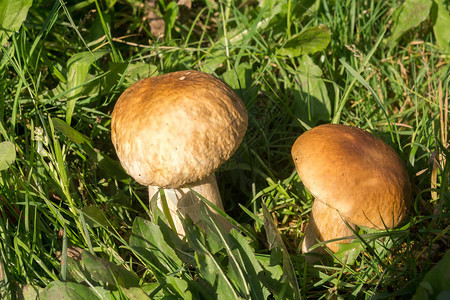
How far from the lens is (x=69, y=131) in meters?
2.12

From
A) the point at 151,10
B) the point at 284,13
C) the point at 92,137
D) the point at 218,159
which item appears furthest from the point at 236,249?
the point at 151,10

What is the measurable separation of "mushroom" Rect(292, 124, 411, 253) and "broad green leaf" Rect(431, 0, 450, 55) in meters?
1.51

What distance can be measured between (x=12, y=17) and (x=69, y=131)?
66 centimetres

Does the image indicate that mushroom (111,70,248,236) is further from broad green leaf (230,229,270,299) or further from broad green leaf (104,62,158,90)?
broad green leaf (104,62,158,90)

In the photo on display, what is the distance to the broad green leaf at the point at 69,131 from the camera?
2.05 m

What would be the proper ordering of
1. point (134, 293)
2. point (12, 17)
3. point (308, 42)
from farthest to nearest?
point (308, 42)
point (12, 17)
point (134, 293)

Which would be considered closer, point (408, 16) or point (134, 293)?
point (134, 293)

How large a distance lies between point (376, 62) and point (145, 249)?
1968 mm

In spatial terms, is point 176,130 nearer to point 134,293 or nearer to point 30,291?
point 134,293

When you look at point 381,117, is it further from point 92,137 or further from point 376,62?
point 92,137

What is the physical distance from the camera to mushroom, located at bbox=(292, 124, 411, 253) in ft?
5.60

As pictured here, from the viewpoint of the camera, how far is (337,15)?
2.86 m

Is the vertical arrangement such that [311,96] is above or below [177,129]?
below

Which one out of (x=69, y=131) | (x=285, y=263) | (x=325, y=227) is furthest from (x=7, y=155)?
(x=325, y=227)
